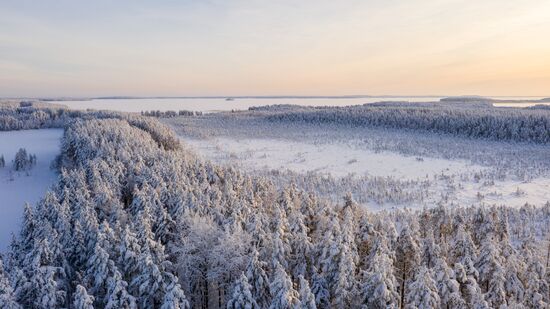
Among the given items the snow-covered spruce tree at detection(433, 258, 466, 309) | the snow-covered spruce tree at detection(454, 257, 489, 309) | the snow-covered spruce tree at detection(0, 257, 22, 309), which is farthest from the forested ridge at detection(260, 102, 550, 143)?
the snow-covered spruce tree at detection(0, 257, 22, 309)

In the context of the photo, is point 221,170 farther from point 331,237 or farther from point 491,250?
point 491,250

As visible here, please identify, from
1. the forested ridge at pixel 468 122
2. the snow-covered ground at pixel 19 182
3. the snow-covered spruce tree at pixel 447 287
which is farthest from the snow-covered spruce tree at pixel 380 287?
the forested ridge at pixel 468 122

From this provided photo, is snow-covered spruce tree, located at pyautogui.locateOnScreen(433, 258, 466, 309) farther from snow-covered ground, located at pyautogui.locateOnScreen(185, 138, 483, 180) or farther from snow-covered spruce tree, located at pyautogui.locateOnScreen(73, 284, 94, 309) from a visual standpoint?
snow-covered ground, located at pyautogui.locateOnScreen(185, 138, 483, 180)

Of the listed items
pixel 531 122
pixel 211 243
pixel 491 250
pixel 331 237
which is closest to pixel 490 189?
pixel 491 250

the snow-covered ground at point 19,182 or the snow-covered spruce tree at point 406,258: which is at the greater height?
the snow-covered spruce tree at point 406,258

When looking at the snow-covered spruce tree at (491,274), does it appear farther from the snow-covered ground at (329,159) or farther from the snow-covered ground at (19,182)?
the snow-covered ground at (19,182)

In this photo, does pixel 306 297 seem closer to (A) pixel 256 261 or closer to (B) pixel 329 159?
(A) pixel 256 261
